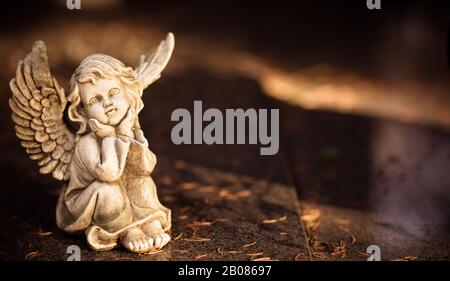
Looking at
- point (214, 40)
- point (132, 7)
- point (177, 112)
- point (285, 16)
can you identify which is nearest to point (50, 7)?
point (132, 7)

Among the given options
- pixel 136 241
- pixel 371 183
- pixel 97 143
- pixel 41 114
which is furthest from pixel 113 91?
pixel 371 183

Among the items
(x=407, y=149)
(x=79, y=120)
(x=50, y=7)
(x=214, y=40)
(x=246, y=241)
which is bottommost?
(x=246, y=241)

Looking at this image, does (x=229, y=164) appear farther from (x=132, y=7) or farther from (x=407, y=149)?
(x=132, y=7)

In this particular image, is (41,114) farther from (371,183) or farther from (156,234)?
(371,183)

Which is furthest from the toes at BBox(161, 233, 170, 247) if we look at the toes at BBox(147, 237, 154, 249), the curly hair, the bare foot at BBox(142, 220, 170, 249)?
the curly hair

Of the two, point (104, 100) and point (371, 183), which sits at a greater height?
point (104, 100)

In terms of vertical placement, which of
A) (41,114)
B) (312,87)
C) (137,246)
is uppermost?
(312,87)

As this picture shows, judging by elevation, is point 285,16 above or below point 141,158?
above
